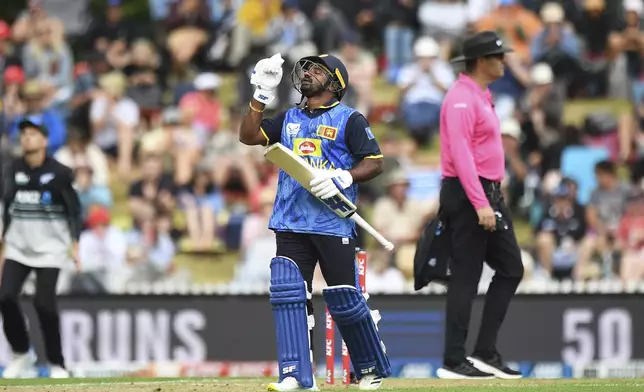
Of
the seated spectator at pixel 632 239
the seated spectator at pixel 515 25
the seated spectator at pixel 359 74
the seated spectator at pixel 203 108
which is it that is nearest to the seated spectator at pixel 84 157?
the seated spectator at pixel 203 108

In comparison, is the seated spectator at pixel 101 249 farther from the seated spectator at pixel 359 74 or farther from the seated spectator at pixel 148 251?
the seated spectator at pixel 359 74

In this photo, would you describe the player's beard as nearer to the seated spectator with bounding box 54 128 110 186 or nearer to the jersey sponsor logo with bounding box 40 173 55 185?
the jersey sponsor logo with bounding box 40 173 55 185

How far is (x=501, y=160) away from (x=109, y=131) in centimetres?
982

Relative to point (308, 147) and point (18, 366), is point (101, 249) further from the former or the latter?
point (308, 147)

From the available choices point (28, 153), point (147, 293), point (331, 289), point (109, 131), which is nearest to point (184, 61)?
point (109, 131)

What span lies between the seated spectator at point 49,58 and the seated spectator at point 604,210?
755 centimetres

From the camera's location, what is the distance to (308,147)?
32.2 feet

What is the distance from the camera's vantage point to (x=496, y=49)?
38.3ft

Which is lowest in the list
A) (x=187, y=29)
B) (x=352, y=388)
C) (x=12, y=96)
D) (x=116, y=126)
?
(x=352, y=388)

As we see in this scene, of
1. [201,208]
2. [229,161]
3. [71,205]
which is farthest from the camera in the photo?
[229,161]

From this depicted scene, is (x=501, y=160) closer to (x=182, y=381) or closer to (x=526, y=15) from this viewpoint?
(x=182, y=381)

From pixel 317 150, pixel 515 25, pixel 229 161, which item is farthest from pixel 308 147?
pixel 515 25

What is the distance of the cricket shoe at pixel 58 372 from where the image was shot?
13367mm

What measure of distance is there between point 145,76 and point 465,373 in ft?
35.5
